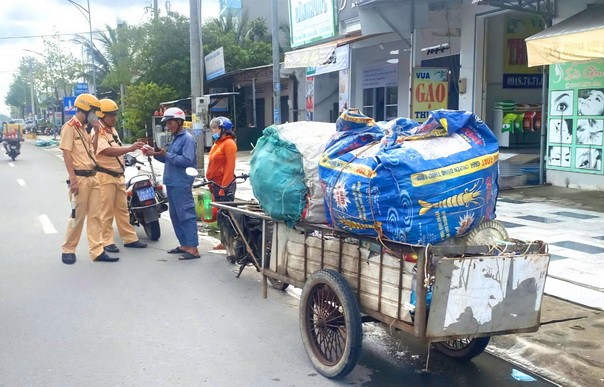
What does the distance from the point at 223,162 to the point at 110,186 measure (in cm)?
153

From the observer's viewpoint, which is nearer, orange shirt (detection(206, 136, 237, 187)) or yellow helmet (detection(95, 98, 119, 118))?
orange shirt (detection(206, 136, 237, 187))

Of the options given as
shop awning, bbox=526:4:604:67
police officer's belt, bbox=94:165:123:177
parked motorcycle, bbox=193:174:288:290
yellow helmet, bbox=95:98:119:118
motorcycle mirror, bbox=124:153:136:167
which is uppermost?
shop awning, bbox=526:4:604:67

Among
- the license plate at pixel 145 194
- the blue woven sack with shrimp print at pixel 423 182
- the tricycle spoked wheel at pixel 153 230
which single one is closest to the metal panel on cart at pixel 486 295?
the blue woven sack with shrimp print at pixel 423 182

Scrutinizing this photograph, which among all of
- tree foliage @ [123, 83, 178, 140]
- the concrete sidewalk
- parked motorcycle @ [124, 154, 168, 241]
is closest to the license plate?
parked motorcycle @ [124, 154, 168, 241]

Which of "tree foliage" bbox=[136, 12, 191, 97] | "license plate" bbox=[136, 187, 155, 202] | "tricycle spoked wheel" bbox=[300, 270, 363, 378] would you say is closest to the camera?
"tricycle spoked wheel" bbox=[300, 270, 363, 378]

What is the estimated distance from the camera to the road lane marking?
9.77 meters

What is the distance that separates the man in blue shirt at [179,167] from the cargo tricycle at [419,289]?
3073mm

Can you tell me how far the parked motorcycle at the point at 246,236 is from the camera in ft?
19.0

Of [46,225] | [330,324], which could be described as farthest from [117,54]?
[330,324]

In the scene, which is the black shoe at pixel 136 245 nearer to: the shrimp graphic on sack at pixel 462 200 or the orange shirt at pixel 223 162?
the orange shirt at pixel 223 162

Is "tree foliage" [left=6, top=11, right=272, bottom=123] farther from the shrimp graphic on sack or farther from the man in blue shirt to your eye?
the shrimp graphic on sack

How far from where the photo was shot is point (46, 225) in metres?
10.3

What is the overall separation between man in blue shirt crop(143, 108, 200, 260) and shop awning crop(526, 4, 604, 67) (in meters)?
5.78

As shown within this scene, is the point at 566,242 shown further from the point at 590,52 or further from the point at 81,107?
the point at 81,107
